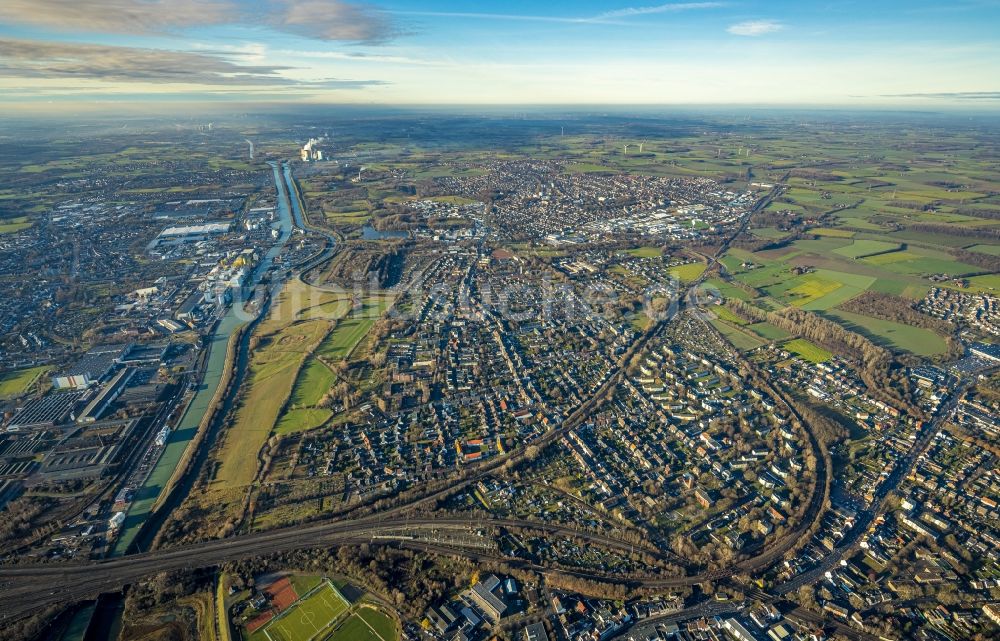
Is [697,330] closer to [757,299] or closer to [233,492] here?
[757,299]

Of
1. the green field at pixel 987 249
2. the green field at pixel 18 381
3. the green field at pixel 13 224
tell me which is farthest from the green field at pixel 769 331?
the green field at pixel 13 224

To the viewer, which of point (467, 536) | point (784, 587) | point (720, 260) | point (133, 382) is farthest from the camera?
point (720, 260)

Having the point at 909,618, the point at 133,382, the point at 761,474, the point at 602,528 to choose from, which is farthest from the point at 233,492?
the point at 909,618

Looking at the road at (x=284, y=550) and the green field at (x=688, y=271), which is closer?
the road at (x=284, y=550)

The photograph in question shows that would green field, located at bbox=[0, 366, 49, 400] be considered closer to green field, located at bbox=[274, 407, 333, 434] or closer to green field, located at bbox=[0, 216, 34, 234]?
green field, located at bbox=[274, 407, 333, 434]

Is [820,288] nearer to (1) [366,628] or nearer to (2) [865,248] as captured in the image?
(2) [865,248]

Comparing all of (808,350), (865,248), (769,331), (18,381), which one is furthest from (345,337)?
(865,248)

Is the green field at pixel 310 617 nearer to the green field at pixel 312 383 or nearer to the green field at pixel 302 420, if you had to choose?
the green field at pixel 302 420
